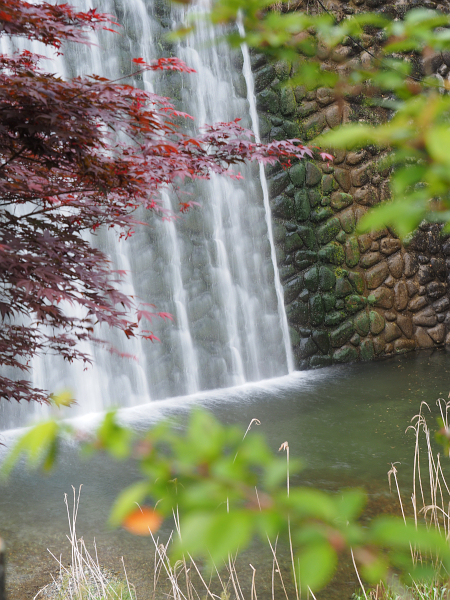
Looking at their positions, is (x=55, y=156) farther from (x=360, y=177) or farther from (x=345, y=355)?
(x=360, y=177)

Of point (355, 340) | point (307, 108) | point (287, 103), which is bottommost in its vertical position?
point (355, 340)

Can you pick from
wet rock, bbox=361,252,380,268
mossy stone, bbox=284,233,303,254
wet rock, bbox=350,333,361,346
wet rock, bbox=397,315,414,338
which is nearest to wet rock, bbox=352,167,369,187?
wet rock, bbox=361,252,380,268

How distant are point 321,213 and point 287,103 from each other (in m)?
1.56

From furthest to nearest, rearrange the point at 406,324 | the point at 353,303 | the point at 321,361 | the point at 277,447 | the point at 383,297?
the point at 406,324
the point at 383,297
the point at 353,303
the point at 321,361
the point at 277,447

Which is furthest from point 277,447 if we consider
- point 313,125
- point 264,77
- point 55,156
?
point 264,77

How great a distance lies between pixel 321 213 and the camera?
7078 millimetres

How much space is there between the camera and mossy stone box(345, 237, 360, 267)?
282 inches

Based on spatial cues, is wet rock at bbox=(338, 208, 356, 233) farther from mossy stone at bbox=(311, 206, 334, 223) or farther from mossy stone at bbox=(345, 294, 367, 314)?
mossy stone at bbox=(345, 294, 367, 314)

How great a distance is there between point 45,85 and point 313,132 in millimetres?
5599

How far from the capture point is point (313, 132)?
714cm

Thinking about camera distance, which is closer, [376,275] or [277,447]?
[277,447]

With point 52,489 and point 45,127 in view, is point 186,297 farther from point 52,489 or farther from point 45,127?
point 45,127

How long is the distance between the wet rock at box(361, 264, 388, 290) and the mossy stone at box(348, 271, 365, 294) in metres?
0.11

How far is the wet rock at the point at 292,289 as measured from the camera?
7.14 meters
